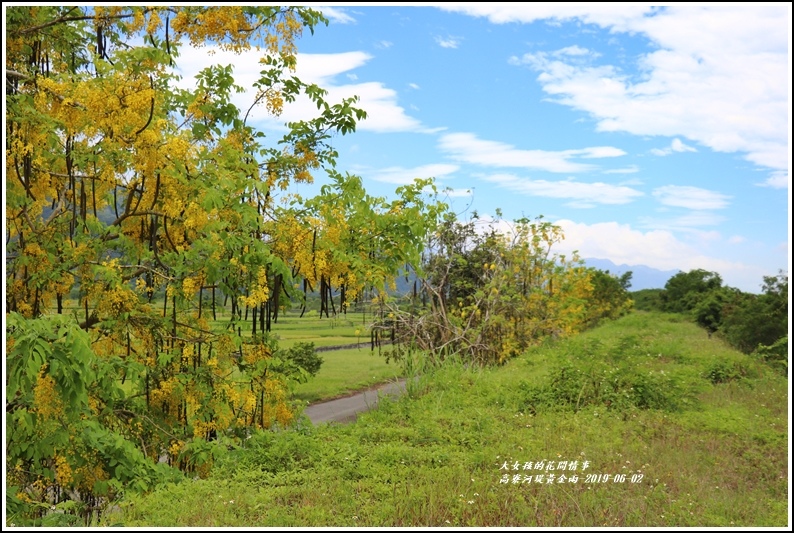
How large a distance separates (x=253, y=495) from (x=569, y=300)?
13.1 metres

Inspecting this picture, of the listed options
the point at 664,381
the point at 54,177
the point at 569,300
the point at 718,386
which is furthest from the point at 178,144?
the point at 569,300

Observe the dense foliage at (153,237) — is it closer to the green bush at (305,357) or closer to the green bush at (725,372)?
the green bush at (725,372)

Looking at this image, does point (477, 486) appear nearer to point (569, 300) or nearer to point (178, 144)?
point (178, 144)

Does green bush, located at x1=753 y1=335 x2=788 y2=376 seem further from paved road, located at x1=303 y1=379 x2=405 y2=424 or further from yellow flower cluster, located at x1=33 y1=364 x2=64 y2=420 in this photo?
yellow flower cluster, located at x1=33 y1=364 x2=64 y2=420

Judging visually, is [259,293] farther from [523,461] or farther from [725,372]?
[725,372]

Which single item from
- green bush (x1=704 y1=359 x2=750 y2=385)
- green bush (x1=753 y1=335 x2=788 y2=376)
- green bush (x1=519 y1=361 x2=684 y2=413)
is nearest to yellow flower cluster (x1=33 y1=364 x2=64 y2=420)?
green bush (x1=519 y1=361 x2=684 y2=413)

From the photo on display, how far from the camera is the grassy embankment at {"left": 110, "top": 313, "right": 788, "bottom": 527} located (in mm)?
4871

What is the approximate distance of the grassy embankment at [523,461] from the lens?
487cm

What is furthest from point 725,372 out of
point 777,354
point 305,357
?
point 305,357

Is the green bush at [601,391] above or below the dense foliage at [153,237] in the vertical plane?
below

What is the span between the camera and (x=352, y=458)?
20.4 ft

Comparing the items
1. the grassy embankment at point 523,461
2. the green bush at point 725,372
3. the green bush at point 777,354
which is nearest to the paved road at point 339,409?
the grassy embankment at point 523,461

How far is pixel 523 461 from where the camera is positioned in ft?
20.0

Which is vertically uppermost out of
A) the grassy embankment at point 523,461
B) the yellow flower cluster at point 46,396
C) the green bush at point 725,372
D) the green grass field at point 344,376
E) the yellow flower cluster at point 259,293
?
the yellow flower cluster at point 259,293
